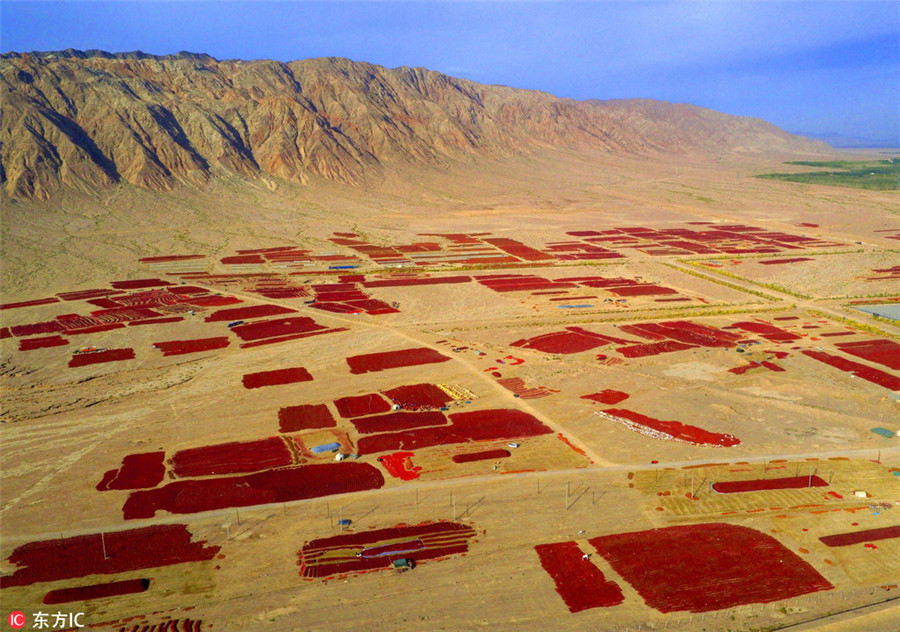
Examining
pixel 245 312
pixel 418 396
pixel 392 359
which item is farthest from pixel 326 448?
pixel 245 312

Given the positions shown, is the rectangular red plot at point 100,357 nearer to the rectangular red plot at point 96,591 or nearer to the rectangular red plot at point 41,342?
the rectangular red plot at point 41,342

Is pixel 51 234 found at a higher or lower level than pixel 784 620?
higher

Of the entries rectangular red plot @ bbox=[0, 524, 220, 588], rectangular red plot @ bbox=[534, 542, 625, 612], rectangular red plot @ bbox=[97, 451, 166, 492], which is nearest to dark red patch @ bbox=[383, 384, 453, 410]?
rectangular red plot @ bbox=[97, 451, 166, 492]

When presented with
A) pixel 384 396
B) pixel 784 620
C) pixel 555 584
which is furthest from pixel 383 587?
pixel 384 396

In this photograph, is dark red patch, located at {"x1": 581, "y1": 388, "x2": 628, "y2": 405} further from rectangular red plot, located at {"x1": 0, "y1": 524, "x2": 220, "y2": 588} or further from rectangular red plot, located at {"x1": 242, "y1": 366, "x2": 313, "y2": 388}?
rectangular red plot, located at {"x1": 0, "y1": 524, "x2": 220, "y2": 588}

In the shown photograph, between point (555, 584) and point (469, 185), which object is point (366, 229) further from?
point (555, 584)

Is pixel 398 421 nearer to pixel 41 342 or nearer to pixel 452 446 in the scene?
pixel 452 446
